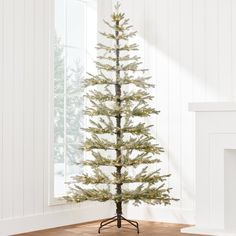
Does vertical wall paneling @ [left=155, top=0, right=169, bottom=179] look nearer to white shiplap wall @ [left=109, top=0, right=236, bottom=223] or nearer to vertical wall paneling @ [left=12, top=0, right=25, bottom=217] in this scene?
white shiplap wall @ [left=109, top=0, right=236, bottom=223]

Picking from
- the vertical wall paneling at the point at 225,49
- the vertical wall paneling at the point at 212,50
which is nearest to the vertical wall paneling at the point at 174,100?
the vertical wall paneling at the point at 212,50

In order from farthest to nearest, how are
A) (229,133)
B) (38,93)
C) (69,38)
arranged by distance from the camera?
(69,38) → (38,93) → (229,133)

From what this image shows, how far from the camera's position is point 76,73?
642cm

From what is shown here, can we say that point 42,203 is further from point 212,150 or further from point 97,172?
point 212,150

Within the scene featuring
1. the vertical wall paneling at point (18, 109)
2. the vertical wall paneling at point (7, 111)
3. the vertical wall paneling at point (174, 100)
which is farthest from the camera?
the vertical wall paneling at point (174, 100)

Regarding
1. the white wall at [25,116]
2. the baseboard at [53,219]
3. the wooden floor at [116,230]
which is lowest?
the wooden floor at [116,230]

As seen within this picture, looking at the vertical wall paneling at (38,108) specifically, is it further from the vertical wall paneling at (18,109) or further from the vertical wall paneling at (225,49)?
the vertical wall paneling at (225,49)

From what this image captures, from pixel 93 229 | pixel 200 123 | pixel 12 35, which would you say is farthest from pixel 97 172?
pixel 12 35

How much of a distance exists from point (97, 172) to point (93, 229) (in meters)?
0.50

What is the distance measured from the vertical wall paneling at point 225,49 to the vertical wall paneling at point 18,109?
5.70 feet

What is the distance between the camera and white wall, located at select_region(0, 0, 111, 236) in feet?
17.9

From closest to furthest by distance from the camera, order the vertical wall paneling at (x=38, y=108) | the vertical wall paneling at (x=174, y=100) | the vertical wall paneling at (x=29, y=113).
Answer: the vertical wall paneling at (x=29, y=113) → the vertical wall paneling at (x=38, y=108) → the vertical wall paneling at (x=174, y=100)

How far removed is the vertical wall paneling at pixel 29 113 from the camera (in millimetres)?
5664

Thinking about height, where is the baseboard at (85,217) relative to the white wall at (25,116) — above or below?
below
